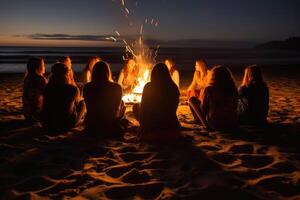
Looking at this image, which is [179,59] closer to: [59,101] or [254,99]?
[254,99]

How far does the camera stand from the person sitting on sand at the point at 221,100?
6.59 m

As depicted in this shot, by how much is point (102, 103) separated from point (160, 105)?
1.06 meters

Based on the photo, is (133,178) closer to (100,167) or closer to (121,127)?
(100,167)

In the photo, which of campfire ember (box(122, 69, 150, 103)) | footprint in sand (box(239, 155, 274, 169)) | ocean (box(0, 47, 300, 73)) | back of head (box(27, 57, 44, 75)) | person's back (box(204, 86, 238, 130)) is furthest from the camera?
ocean (box(0, 47, 300, 73))

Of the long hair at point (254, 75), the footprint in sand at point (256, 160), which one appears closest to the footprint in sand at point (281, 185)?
the footprint in sand at point (256, 160)

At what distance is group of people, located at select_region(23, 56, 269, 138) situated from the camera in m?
6.18

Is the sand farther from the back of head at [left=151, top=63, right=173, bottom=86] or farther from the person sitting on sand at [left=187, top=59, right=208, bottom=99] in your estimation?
the person sitting on sand at [left=187, top=59, right=208, bottom=99]

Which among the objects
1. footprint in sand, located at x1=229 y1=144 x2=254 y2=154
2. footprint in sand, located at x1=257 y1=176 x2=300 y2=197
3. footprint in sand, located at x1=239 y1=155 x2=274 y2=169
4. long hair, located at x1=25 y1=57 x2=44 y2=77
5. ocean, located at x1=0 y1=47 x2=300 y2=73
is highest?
ocean, located at x1=0 y1=47 x2=300 y2=73

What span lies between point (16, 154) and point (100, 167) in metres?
1.51

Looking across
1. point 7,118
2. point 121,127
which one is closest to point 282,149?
point 121,127

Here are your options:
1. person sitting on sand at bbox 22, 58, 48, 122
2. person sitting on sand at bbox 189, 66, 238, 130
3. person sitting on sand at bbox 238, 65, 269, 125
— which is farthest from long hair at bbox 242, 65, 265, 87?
person sitting on sand at bbox 22, 58, 48, 122

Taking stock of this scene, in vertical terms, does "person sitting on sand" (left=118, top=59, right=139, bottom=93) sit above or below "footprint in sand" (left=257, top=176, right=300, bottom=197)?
above

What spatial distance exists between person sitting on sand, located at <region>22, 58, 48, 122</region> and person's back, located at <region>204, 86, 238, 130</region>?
354 centimetres

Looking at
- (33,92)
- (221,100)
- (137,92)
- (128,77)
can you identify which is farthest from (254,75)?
(33,92)
